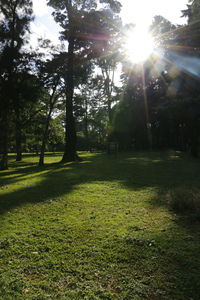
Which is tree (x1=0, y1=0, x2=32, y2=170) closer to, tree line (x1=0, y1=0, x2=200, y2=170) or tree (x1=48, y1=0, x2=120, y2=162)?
tree line (x1=0, y1=0, x2=200, y2=170)

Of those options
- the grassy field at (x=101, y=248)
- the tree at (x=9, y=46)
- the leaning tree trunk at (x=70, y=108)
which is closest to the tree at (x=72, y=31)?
the leaning tree trunk at (x=70, y=108)

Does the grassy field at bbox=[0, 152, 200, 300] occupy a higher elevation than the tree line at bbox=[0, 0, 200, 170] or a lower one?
lower

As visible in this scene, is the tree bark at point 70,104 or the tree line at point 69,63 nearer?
the tree line at point 69,63

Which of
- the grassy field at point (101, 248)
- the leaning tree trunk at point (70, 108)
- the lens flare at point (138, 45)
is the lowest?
→ the grassy field at point (101, 248)

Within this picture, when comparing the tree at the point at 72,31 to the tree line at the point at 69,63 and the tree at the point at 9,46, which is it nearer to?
the tree line at the point at 69,63

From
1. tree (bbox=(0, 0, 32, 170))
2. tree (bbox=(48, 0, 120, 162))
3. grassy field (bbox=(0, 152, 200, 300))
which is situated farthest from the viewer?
tree (bbox=(48, 0, 120, 162))

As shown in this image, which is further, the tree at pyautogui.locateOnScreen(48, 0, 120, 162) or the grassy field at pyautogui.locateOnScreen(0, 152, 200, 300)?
the tree at pyautogui.locateOnScreen(48, 0, 120, 162)

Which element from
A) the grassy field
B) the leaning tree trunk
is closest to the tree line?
the leaning tree trunk

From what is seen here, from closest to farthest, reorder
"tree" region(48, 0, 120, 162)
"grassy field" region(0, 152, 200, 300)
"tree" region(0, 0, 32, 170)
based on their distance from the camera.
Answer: "grassy field" region(0, 152, 200, 300) → "tree" region(0, 0, 32, 170) → "tree" region(48, 0, 120, 162)

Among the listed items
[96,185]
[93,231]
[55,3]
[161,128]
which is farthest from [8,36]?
[161,128]

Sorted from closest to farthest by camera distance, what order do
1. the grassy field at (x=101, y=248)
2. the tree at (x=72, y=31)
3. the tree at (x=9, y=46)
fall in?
the grassy field at (x=101, y=248), the tree at (x=9, y=46), the tree at (x=72, y=31)

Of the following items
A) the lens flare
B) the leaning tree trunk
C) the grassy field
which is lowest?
the grassy field

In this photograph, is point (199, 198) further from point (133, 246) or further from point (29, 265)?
point (29, 265)

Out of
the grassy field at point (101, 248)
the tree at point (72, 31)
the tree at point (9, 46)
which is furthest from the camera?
the tree at point (72, 31)
